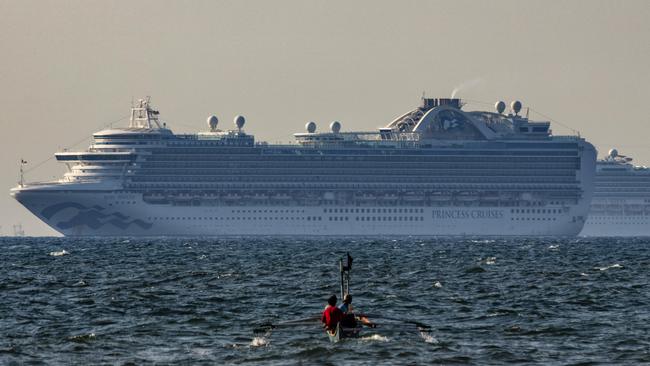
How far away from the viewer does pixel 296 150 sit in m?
193

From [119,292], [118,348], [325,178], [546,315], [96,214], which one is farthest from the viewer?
[325,178]

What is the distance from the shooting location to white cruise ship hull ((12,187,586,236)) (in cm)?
17938

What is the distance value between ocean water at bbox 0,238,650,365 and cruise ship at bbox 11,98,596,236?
90163 millimetres

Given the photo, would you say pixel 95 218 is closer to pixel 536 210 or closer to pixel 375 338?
pixel 536 210

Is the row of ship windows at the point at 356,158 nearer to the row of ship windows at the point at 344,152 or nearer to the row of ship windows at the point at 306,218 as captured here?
the row of ship windows at the point at 344,152

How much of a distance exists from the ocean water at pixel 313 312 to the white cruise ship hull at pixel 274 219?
3485 inches

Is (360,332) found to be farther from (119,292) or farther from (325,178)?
(325,178)

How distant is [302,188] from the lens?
188m

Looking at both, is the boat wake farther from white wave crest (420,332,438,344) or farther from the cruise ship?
the cruise ship

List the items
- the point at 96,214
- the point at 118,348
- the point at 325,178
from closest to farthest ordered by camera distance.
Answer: the point at 118,348 → the point at 96,214 → the point at 325,178

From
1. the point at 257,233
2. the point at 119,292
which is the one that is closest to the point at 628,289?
the point at 119,292

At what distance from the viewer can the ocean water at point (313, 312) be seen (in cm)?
4203

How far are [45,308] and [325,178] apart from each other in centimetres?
13586

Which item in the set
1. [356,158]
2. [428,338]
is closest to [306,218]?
[356,158]
